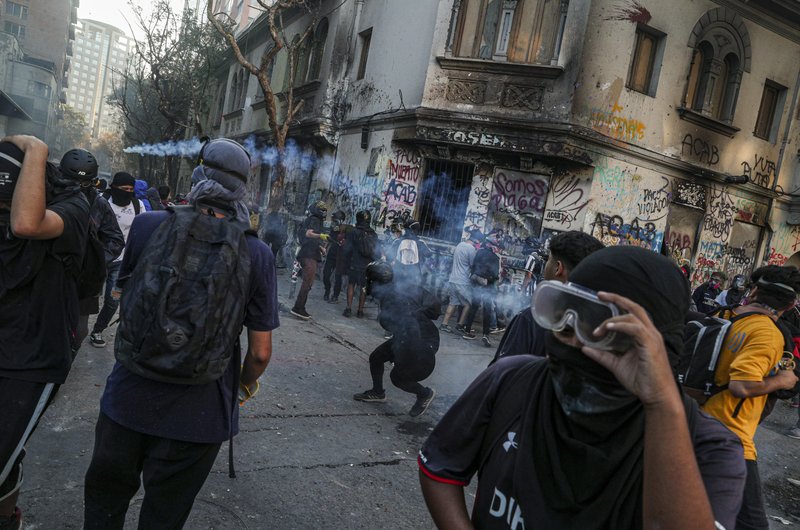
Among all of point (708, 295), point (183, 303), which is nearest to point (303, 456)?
point (183, 303)

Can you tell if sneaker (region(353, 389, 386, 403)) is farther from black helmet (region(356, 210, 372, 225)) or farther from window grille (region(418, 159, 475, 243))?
window grille (region(418, 159, 475, 243))

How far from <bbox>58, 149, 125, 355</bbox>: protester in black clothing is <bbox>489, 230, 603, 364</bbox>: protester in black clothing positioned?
2.01 meters

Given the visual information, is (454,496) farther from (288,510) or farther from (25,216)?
(288,510)

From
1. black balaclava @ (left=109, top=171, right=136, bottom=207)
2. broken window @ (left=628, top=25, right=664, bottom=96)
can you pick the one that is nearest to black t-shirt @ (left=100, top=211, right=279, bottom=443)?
black balaclava @ (left=109, top=171, right=136, bottom=207)

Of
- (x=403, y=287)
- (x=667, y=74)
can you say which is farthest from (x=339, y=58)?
(x=403, y=287)

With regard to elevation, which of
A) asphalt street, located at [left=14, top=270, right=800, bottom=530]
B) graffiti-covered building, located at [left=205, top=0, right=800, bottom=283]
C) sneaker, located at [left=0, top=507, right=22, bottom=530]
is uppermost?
graffiti-covered building, located at [left=205, top=0, right=800, bottom=283]

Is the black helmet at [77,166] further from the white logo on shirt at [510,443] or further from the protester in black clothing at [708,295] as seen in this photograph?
→ the protester in black clothing at [708,295]

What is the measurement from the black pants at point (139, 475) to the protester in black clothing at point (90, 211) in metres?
0.81

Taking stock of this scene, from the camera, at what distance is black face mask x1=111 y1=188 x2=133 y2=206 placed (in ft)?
21.3

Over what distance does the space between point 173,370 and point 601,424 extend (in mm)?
1383

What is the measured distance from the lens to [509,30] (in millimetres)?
11758

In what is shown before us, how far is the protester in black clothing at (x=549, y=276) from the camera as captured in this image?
106 inches

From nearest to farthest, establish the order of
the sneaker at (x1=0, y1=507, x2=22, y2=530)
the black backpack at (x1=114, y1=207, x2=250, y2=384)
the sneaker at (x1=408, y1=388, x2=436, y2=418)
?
the black backpack at (x1=114, y1=207, x2=250, y2=384) < the sneaker at (x1=0, y1=507, x2=22, y2=530) < the sneaker at (x1=408, y1=388, x2=436, y2=418)

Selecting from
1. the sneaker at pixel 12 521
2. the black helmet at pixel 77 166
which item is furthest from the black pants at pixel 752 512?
the black helmet at pixel 77 166
